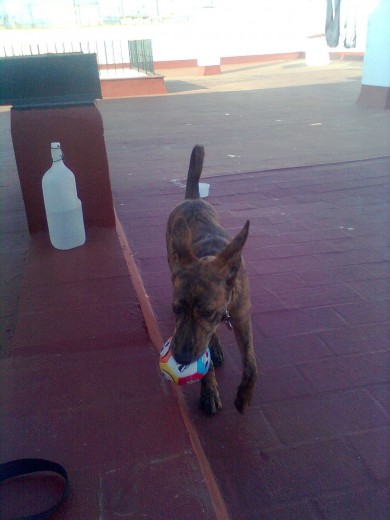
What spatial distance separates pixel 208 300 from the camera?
2420mm

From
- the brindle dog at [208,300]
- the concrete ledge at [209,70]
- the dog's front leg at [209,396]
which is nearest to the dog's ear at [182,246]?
the brindle dog at [208,300]

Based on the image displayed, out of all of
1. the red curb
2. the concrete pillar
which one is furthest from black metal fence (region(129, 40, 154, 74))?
the red curb

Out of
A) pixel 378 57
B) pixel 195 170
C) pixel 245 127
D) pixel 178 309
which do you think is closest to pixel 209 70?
pixel 378 57

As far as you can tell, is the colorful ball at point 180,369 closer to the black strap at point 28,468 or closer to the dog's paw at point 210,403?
the dog's paw at point 210,403

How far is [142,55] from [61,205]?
53.9 ft

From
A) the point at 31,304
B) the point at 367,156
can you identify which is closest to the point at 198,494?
the point at 31,304

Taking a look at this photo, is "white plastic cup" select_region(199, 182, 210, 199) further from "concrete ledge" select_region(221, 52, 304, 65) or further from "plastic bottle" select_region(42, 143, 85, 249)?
"concrete ledge" select_region(221, 52, 304, 65)

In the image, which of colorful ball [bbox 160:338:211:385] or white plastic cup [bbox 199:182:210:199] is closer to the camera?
colorful ball [bbox 160:338:211:385]

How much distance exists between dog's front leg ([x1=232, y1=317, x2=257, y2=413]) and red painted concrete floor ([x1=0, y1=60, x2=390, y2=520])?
97 millimetres

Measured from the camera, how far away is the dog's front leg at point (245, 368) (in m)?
2.76

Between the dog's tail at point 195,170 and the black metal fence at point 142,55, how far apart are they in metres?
15.0

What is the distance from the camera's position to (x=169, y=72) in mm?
23984

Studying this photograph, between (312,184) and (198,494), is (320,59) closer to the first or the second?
(312,184)

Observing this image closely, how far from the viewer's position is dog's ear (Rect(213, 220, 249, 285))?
7.89 feet
